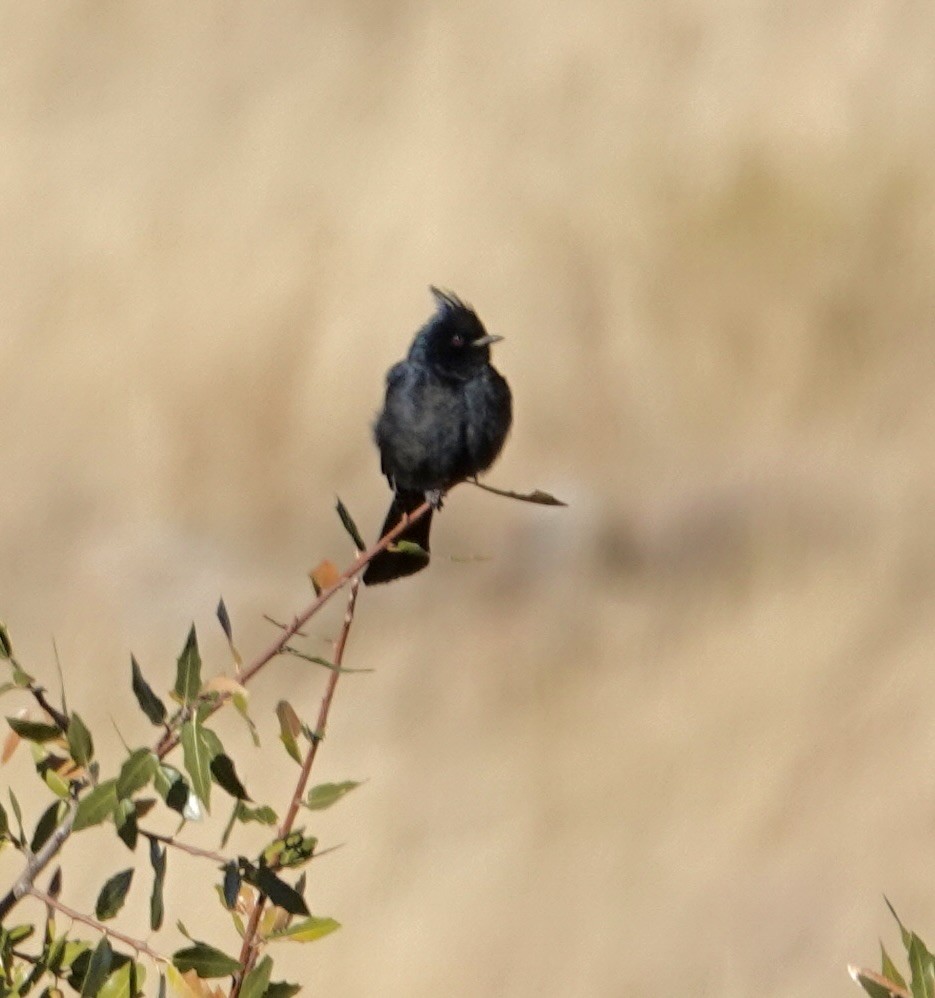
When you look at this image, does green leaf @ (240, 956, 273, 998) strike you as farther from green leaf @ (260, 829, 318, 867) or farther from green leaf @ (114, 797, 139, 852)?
green leaf @ (114, 797, 139, 852)

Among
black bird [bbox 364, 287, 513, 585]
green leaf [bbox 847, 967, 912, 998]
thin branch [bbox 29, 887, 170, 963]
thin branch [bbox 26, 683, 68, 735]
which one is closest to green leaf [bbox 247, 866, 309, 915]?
thin branch [bbox 29, 887, 170, 963]

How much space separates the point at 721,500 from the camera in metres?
8.45

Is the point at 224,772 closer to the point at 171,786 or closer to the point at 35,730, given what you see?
the point at 171,786

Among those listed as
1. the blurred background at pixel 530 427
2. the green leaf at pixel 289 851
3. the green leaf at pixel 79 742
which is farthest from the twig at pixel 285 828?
the blurred background at pixel 530 427

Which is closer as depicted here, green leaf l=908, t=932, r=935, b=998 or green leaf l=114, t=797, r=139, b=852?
green leaf l=114, t=797, r=139, b=852

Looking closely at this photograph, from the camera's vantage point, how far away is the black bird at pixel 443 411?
4.62 m

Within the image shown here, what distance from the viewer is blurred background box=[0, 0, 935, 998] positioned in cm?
773

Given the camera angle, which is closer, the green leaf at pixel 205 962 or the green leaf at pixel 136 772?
the green leaf at pixel 136 772

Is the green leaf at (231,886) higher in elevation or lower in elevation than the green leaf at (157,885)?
higher

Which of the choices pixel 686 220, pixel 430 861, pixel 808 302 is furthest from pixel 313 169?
pixel 430 861

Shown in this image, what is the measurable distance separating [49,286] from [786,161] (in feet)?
12.2

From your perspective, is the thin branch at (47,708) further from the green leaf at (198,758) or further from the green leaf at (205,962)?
the green leaf at (205,962)

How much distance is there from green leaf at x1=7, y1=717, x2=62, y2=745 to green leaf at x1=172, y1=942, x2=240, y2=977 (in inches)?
10.4

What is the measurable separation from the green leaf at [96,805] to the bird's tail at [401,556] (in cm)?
48
